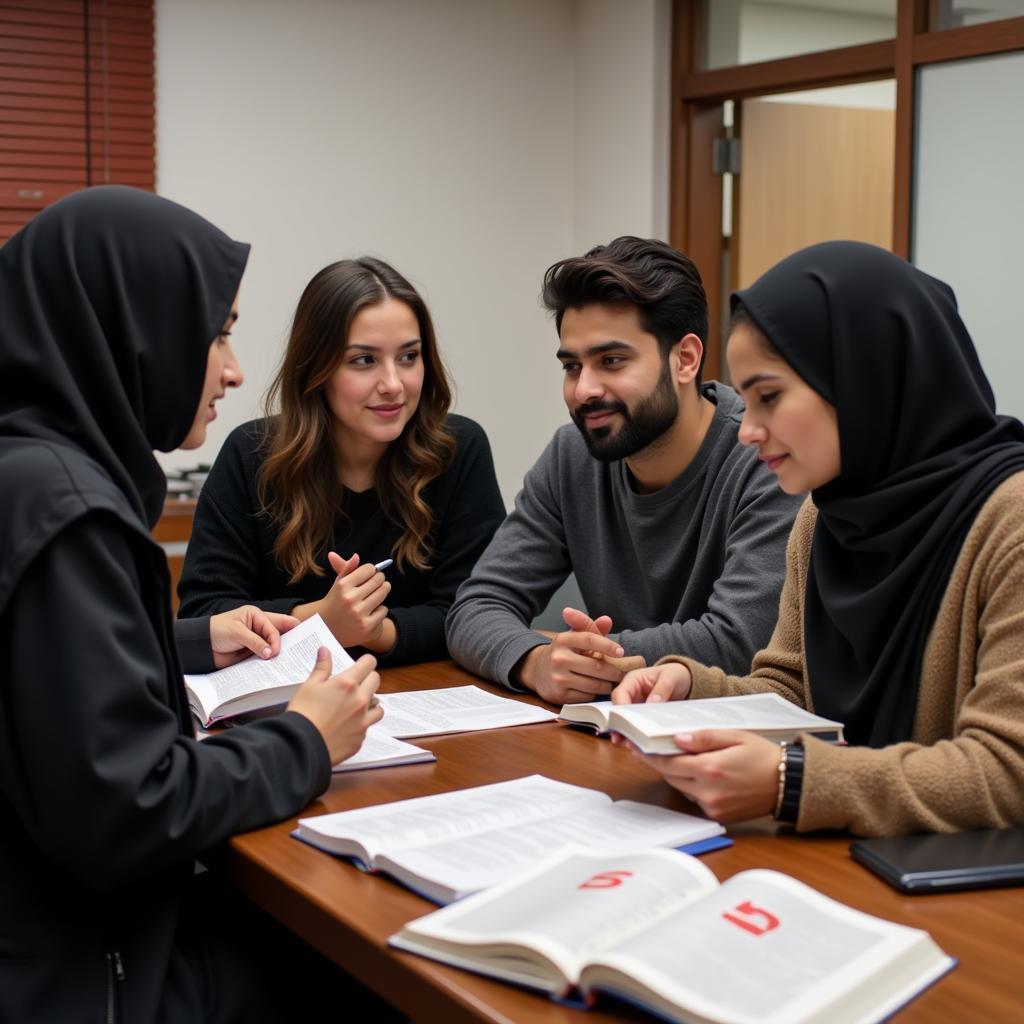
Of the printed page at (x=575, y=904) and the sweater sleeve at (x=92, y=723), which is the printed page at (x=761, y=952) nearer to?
the printed page at (x=575, y=904)

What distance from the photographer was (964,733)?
147 cm

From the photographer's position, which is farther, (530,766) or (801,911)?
(530,766)

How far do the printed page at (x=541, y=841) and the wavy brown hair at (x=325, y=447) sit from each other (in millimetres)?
1252

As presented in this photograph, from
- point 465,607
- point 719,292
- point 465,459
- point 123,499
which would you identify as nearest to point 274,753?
point 123,499

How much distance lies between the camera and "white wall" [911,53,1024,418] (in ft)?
12.9

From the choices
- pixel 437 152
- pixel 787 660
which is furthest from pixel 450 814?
pixel 437 152

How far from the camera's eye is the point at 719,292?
5109mm

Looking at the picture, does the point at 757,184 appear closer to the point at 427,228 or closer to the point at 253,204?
the point at 427,228

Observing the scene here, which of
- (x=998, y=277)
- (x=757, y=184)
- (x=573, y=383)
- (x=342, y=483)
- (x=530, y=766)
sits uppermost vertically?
(x=757, y=184)

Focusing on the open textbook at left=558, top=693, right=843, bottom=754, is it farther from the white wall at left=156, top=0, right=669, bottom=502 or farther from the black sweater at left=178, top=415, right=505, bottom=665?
the white wall at left=156, top=0, right=669, bottom=502

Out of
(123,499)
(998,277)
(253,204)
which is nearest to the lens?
(123,499)

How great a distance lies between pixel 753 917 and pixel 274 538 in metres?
1.72

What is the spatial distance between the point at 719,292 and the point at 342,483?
8.96 feet

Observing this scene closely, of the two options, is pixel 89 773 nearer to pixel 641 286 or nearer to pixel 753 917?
pixel 753 917
